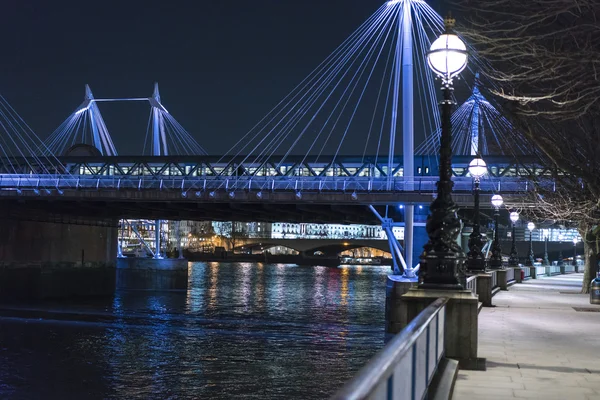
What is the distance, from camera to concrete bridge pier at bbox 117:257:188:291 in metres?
75.9

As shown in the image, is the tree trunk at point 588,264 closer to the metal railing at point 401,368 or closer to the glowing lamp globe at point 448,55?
the glowing lamp globe at point 448,55

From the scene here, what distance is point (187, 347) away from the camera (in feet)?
112

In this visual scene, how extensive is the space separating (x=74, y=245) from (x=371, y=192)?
32492 millimetres

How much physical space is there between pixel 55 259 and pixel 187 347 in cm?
3722

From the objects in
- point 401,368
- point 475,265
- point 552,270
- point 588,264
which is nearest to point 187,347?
point 475,265

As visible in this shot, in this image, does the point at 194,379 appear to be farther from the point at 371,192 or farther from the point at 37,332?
the point at 371,192

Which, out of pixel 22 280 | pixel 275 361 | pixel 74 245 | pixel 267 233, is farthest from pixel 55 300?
pixel 267 233

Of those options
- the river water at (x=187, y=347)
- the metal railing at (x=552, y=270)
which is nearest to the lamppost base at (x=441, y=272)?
the river water at (x=187, y=347)

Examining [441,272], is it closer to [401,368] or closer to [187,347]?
[401,368]

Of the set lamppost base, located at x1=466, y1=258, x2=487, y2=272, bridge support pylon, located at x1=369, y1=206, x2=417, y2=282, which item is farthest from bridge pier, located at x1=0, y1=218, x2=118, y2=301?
lamppost base, located at x1=466, y1=258, x2=487, y2=272

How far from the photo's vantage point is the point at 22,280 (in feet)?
209

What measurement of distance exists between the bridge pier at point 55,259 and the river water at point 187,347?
233 inches

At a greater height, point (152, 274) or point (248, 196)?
point (248, 196)

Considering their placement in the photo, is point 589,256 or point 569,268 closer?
point 589,256
